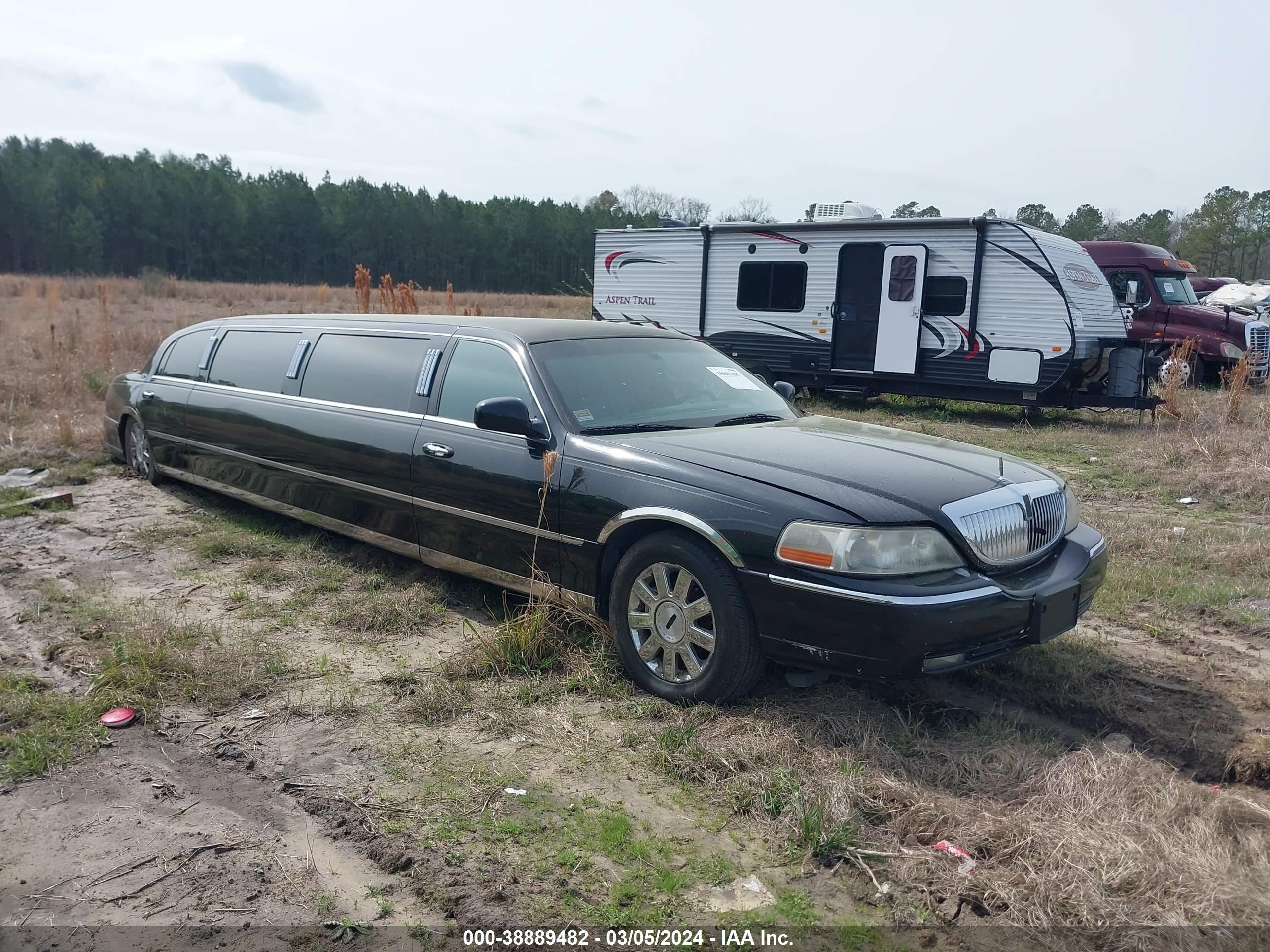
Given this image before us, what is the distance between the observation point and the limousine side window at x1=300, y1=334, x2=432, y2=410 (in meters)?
5.45

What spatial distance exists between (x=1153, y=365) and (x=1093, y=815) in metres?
11.5

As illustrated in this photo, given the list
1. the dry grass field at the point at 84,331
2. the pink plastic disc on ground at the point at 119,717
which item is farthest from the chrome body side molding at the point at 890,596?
the dry grass field at the point at 84,331

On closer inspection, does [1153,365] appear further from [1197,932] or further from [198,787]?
[198,787]

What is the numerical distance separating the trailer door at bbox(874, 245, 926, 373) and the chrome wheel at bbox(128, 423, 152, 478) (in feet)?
32.1

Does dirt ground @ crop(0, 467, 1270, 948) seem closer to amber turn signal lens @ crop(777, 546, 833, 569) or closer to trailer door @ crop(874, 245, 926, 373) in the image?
amber turn signal lens @ crop(777, 546, 833, 569)

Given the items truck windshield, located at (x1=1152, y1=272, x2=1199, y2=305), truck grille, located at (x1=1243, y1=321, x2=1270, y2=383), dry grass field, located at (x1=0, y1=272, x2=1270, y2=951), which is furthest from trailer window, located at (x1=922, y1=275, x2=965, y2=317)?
dry grass field, located at (x1=0, y1=272, x2=1270, y2=951)

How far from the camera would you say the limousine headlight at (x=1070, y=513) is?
4.30 metres

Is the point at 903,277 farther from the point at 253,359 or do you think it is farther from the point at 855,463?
the point at 855,463

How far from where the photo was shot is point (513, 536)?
15.3 ft

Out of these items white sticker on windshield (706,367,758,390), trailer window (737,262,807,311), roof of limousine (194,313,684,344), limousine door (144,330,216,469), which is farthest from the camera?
trailer window (737,262,807,311)

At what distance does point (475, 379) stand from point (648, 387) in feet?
2.93

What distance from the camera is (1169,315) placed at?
54.4ft

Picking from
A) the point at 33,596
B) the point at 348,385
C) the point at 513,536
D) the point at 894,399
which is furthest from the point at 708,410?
the point at 894,399

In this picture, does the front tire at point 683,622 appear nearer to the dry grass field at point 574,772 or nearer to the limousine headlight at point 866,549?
the dry grass field at point 574,772
